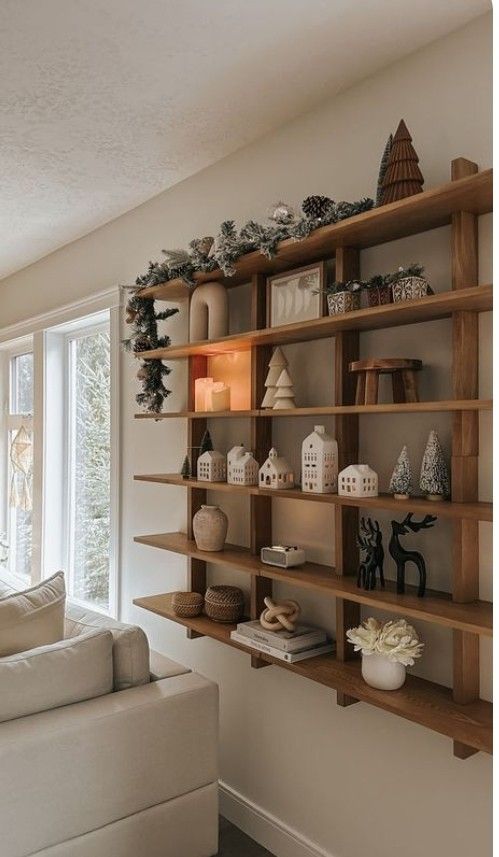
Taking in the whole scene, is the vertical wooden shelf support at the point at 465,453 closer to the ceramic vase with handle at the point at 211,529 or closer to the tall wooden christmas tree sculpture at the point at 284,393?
the tall wooden christmas tree sculpture at the point at 284,393

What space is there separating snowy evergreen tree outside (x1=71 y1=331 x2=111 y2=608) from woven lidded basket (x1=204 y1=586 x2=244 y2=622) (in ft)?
4.28

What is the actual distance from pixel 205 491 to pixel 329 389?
82cm

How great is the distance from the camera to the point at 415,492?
1911 millimetres

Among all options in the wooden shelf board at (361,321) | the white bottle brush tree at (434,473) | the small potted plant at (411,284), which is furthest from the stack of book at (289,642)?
the small potted plant at (411,284)

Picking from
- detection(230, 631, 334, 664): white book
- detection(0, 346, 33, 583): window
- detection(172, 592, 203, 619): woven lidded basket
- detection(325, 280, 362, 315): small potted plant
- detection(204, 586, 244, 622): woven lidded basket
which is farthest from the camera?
detection(0, 346, 33, 583): window

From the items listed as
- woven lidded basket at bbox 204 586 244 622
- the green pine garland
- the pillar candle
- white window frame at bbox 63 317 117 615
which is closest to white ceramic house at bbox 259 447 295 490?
the pillar candle

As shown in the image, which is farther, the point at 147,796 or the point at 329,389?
the point at 329,389

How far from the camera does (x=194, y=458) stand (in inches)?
107

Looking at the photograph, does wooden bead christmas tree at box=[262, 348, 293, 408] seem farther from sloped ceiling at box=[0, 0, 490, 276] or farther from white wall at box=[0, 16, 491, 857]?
sloped ceiling at box=[0, 0, 490, 276]

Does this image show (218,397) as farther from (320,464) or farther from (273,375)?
(320,464)

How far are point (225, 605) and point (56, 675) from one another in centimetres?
69

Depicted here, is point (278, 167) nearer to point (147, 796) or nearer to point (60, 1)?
point (60, 1)

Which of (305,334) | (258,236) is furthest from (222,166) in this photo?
(305,334)

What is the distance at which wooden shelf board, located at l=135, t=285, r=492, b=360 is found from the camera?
5.24 feet
